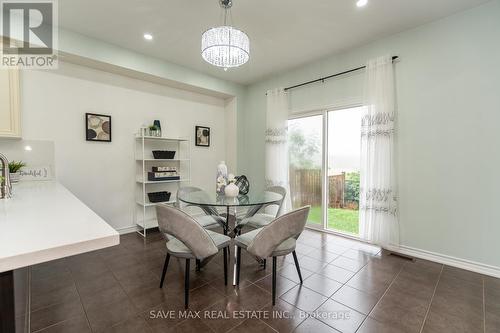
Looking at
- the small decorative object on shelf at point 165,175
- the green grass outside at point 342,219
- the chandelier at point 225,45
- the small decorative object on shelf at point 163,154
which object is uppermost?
the chandelier at point 225,45

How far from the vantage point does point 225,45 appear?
1.99 m

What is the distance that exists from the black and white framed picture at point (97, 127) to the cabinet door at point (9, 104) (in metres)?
0.75

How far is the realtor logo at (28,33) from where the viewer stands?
7.71 ft

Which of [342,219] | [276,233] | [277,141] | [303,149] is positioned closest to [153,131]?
[277,141]

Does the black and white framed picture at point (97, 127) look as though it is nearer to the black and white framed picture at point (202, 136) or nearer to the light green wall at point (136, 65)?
the light green wall at point (136, 65)

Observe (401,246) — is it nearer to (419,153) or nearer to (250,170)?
(419,153)

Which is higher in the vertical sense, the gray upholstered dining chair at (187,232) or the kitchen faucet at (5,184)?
the kitchen faucet at (5,184)

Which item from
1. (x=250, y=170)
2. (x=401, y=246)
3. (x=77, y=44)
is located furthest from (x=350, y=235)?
(x=77, y=44)

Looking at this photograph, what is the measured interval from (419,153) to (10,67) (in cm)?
479

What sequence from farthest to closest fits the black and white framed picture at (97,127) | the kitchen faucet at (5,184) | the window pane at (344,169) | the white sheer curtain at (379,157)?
the window pane at (344,169) → the black and white framed picture at (97,127) → the white sheer curtain at (379,157) → the kitchen faucet at (5,184)

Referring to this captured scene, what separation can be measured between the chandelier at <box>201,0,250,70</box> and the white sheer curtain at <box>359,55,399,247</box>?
184cm

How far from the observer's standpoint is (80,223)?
97 cm

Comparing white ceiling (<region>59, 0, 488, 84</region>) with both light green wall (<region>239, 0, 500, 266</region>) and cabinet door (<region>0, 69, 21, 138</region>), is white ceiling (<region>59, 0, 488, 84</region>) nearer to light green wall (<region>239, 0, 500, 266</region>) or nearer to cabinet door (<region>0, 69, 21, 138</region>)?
light green wall (<region>239, 0, 500, 266</region>)

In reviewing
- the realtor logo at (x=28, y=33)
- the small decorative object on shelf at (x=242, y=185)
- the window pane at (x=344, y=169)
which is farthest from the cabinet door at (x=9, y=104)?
the window pane at (x=344, y=169)
